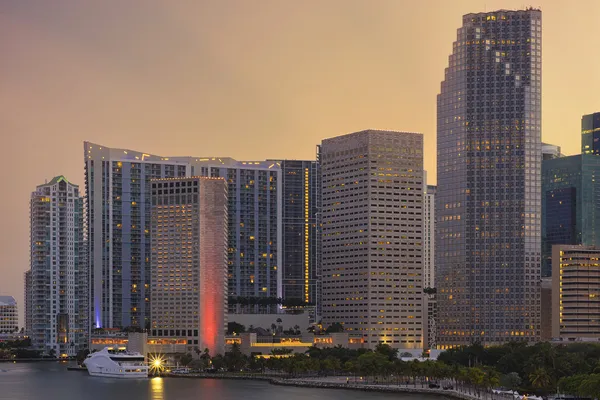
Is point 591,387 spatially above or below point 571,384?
above

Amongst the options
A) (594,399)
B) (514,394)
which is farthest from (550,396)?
(594,399)

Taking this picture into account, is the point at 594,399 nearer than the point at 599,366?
Yes

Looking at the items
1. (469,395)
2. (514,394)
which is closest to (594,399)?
(514,394)

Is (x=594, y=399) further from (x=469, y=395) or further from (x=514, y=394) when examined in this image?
(x=469, y=395)

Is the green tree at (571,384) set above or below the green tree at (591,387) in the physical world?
below

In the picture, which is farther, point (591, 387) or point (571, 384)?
point (571, 384)

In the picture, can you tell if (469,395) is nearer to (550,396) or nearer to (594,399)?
(550,396)

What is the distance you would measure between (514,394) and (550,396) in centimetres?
731

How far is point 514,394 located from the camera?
189m

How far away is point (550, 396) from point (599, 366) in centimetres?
1107

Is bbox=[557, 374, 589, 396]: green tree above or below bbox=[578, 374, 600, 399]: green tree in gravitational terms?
below

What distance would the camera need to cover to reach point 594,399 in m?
168

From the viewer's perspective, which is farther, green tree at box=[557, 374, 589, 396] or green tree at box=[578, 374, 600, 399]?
green tree at box=[557, 374, 589, 396]

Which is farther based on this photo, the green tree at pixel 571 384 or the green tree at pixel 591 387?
the green tree at pixel 571 384
